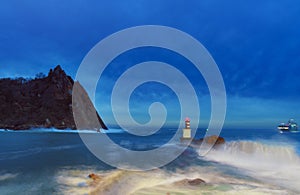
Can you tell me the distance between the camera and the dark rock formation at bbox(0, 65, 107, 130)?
8481 cm

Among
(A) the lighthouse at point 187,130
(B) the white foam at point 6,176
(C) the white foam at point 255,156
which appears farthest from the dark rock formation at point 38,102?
(B) the white foam at point 6,176

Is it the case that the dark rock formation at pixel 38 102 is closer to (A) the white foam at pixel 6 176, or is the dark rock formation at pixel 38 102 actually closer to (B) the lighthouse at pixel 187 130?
(B) the lighthouse at pixel 187 130

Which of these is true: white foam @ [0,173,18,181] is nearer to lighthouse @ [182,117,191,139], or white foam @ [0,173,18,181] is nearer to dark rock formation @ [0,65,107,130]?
lighthouse @ [182,117,191,139]

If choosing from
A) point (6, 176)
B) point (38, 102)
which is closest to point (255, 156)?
point (6, 176)

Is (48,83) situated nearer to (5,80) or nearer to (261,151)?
(5,80)

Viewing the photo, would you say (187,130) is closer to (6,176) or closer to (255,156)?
(255,156)

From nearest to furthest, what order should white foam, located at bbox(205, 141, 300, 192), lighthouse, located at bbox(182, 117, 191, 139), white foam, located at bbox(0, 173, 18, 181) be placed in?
white foam, located at bbox(0, 173, 18, 181)
white foam, located at bbox(205, 141, 300, 192)
lighthouse, located at bbox(182, 117, 191, 139)

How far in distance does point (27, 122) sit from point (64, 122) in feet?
44.0

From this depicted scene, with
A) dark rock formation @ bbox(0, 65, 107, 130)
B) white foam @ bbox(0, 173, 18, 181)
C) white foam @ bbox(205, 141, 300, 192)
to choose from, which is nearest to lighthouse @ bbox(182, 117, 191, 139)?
white foam @ bbox(205, 141, 300, 192)

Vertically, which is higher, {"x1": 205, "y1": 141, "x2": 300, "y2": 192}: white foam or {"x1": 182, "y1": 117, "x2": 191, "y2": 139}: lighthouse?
{"x1": 182, "y1": 117, "x2": 191, "y2": 139}: lighthouse

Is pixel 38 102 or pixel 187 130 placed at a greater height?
pixel 38 102

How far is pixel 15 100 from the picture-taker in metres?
90.6

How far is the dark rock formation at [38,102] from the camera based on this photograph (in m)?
84.8

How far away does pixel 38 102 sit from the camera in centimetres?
9181
